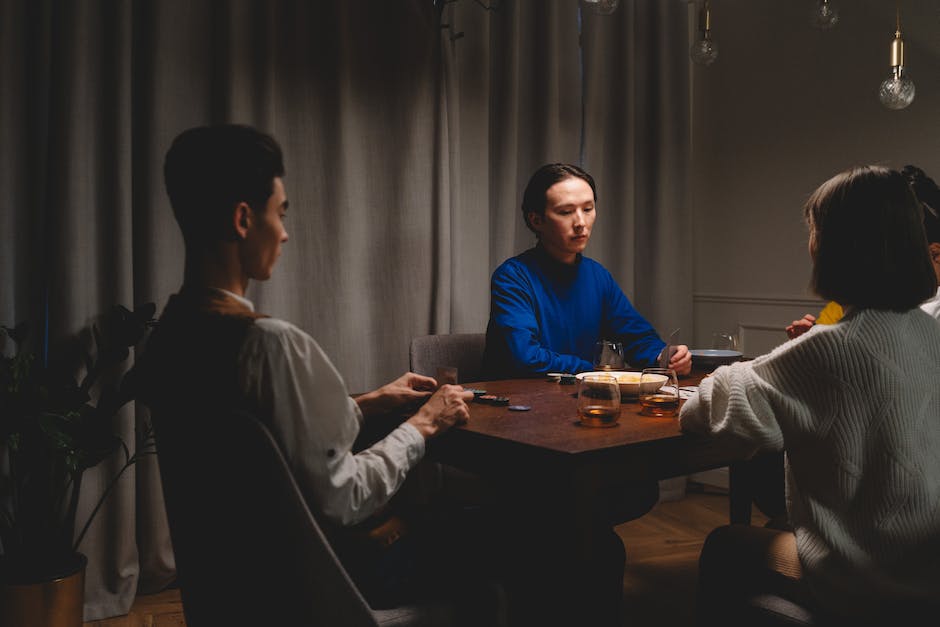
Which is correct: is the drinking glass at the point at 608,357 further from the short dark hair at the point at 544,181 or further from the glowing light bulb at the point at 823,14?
the glowing light bulb at the point at 823,14

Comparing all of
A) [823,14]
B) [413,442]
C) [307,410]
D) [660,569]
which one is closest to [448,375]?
[413,442]

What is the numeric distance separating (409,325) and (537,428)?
177 cm

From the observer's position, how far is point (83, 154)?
2566mm

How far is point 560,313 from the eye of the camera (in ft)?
9.48

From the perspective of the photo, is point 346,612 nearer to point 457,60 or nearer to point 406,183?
point 406,183

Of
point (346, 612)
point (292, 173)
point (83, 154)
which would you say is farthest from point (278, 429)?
point (292, 173)

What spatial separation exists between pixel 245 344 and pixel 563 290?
1880mm

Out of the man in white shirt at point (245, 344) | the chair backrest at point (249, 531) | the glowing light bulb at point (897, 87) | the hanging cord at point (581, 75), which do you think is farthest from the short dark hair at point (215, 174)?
the hanging cord at point (581, 75)

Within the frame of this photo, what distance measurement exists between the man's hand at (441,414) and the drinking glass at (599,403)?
0.76ft

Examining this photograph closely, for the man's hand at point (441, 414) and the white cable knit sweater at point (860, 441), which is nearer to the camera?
the white cable knit sweater at point (860, 441)

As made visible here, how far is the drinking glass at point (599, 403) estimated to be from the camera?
5.32 ft

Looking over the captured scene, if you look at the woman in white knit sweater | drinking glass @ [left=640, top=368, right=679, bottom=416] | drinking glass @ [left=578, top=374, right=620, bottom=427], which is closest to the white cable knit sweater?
the woman in white knit sweater

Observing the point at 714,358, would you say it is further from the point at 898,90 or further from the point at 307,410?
the point at 307,410

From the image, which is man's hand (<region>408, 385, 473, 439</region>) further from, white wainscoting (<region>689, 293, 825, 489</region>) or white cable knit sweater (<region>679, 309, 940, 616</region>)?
white wainscoting (<region>689, 293, 825, 489</region>)
